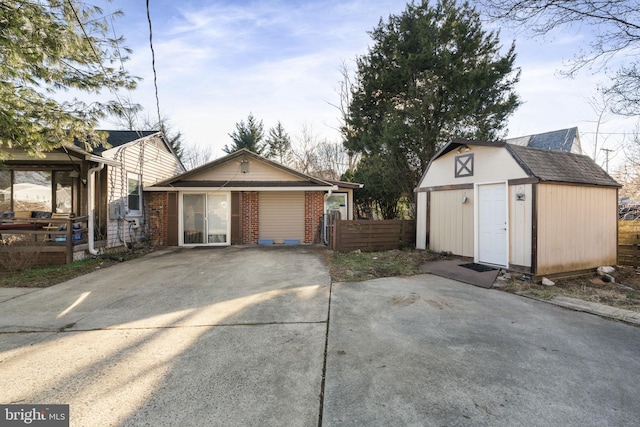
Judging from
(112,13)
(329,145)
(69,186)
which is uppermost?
(329,145)

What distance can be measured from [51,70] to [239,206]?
20.8ft

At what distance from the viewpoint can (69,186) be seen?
29.9 ft

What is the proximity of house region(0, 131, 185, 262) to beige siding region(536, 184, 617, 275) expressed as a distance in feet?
35.7

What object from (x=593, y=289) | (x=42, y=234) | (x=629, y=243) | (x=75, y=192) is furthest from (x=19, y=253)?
(x=629, y=243)

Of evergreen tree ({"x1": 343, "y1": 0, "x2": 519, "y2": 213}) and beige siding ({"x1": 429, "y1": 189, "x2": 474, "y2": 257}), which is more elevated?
evergreen tree ({"x1": 343, "y1": 0, "x2": 519, "y2": 213})

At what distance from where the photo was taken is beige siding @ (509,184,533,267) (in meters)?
6.55

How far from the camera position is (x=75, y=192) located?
29.6 feet

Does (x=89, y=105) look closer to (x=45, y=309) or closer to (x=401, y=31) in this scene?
(x=45, y=309)

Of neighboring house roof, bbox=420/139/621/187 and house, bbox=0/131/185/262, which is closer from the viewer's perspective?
neighboring house roof, bbox=420/139/621/187

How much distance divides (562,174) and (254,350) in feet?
25.4

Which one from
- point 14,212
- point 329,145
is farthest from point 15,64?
point 329,145

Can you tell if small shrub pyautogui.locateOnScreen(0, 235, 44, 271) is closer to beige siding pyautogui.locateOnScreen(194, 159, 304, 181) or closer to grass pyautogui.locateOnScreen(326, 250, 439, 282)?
beige siding pyautogui.locateOnScreen(194, 159, 304, 181)

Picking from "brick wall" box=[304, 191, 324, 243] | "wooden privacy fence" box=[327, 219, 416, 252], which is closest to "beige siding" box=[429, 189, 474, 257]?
"wooden privacy fence" box=[327, 219, 416, 252]

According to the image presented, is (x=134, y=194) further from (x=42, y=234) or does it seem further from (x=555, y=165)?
(x=555, y=165)
